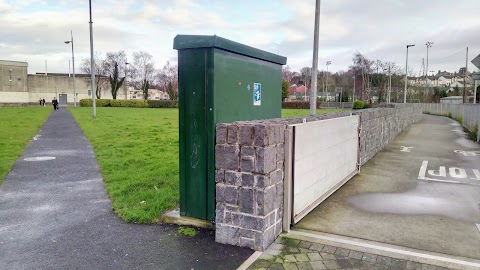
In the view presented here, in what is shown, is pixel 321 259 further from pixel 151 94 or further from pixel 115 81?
pixel 151 94

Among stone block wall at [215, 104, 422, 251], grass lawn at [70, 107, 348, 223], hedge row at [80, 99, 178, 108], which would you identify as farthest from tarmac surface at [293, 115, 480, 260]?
hedge row at [80, 99, 178, 108]

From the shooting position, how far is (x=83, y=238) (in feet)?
14.2

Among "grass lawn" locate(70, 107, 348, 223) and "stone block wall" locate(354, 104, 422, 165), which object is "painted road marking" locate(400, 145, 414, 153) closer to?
"stone block wall" locate(354, 104, 422, 165)

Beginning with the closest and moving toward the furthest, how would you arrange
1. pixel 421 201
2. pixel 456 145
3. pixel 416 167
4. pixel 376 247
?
pixel 376 247 < pixel 421 201 < pixel 416 167 < pixel 456 145

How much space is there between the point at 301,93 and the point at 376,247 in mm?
94131

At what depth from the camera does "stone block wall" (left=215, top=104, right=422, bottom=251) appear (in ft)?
12.9

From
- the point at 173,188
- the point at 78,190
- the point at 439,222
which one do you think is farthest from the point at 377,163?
the point at 78,190

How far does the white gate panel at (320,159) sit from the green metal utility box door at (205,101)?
0.85 m

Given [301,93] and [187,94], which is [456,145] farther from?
[301,93]

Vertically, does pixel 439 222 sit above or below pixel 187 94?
below

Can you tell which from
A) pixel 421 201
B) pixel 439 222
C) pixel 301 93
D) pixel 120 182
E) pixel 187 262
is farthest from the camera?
pixel 301 93

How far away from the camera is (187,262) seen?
146 inches

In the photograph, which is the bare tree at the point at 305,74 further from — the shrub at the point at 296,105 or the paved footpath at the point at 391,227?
the paved footpath at the point at 391,227

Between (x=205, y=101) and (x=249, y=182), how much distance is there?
1.07m
